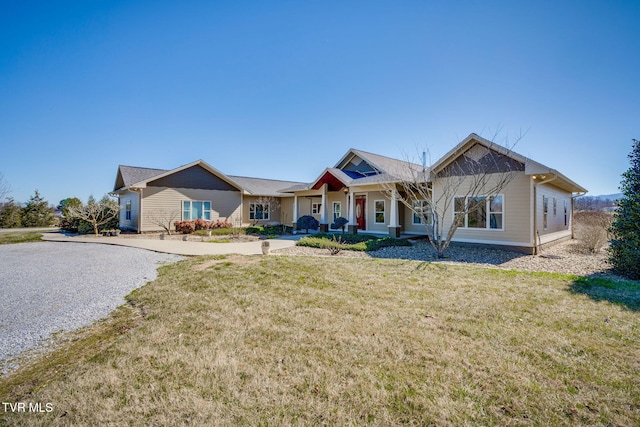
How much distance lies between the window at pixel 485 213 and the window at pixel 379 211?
520 cm

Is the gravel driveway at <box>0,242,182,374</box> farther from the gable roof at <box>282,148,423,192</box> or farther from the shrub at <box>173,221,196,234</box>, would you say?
the gable roof at <box>282,148,423,192</box>

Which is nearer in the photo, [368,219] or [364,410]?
[364,410]

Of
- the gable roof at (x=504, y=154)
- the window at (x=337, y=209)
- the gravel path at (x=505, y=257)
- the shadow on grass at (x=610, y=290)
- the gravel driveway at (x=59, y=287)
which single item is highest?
the gable roof at (x=504, y=154)

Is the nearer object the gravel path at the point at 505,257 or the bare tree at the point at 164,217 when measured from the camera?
the gravel path at the point at 505,257

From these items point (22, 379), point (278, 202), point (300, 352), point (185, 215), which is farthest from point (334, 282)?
point (278, 202)

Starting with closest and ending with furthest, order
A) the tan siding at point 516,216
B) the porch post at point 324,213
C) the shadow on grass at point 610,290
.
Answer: the shadow on grass at point 610,290
the tan siding at point 516,216
the porch post at point 324,213

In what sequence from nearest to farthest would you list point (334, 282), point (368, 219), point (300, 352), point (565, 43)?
point (300, 352), point (334, 282), point (565, 43), point (368, 219)

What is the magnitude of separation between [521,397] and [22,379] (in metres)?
5.34

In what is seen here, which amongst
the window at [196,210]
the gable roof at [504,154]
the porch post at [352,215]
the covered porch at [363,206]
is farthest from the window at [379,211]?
the window at [196,210]

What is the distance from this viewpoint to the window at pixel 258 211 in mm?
24281

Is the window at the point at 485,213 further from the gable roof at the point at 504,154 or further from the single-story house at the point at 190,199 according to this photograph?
the single-story house at the point at 190,199

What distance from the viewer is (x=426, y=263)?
8.95 m

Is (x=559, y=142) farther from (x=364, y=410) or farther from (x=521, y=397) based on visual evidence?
(x=364, y=410)

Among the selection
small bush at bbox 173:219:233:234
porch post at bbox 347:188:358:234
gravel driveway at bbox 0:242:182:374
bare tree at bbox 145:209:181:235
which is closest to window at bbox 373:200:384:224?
porch post at bbox 347:188:358:234
